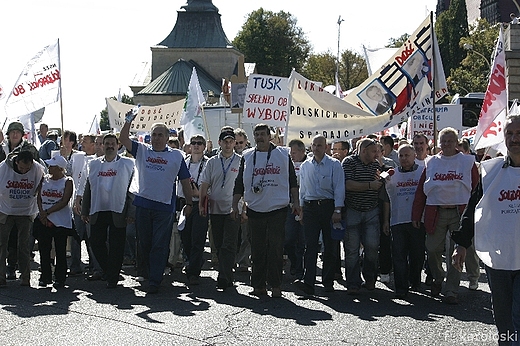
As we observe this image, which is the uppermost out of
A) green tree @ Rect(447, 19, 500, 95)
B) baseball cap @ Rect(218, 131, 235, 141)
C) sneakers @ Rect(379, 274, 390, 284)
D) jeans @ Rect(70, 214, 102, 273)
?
green tree @ Rect(447, 19, 500, 95)

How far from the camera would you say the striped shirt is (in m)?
11.0

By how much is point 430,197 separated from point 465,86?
2164 inches

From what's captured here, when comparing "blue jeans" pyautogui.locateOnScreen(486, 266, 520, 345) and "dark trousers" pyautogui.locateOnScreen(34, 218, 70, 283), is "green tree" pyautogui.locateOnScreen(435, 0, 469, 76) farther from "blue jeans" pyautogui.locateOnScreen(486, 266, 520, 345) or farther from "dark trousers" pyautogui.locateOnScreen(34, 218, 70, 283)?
"blue jeans" pyautogui.locateOnScreen(486, 266, 520, 345)

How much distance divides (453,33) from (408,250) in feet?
289

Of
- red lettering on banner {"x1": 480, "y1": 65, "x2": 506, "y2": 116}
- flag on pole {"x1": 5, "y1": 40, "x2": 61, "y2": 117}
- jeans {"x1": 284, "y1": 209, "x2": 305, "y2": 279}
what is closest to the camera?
jeans {"x1": 284, "y1": 209, "x2": 305, "y2": 279}

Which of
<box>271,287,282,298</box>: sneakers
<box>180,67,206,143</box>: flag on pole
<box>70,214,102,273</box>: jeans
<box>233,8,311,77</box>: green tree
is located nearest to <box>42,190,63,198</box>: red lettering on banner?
<box>70,214,102,273</box>: jeans

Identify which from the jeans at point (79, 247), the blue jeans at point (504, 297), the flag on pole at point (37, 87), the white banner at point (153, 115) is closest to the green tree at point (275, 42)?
the white banner at point (153, 115)

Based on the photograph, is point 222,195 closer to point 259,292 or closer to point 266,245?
point 266,245

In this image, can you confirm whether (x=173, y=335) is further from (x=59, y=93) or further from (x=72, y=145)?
(x=59, y=93)

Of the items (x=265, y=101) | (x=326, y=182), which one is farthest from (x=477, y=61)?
(x=326, y=182)

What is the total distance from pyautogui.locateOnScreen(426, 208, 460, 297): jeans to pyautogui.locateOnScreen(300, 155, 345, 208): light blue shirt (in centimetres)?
116

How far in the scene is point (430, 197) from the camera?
10.2m

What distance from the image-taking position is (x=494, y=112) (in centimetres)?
1277

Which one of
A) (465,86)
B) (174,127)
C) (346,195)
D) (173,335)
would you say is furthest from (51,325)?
(465,86)
